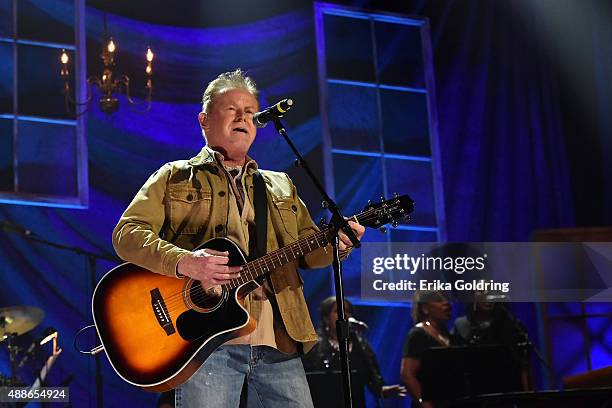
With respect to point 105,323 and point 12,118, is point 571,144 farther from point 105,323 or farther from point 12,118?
point 105,323

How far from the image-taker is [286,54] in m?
7.69

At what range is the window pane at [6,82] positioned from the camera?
6508mm

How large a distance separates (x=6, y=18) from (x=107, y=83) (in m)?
0.93

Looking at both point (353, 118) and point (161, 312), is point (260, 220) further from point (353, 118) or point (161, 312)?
point (353, 118)

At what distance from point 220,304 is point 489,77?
5.74m

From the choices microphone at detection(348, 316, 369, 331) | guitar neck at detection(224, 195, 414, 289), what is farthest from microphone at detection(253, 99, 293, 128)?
microphone at detection(348, 316, 369, 331)

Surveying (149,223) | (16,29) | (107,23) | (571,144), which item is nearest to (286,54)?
(107,23)

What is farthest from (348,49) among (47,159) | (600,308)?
(600,308)

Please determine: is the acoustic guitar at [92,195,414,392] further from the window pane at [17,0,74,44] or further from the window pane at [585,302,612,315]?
the window pane at [585,302,612,315]

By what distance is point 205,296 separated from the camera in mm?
3273

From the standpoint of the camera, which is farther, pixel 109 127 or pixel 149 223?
pixel 109 127

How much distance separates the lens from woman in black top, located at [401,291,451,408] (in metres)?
A: 6.89

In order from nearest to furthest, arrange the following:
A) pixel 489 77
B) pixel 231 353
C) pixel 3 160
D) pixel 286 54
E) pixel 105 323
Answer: pixel 231 353 < pixel 105 323 < pixel 3 160 < pixel 286 54 < pixel 489 77

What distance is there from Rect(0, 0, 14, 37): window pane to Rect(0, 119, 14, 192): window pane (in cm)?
68
